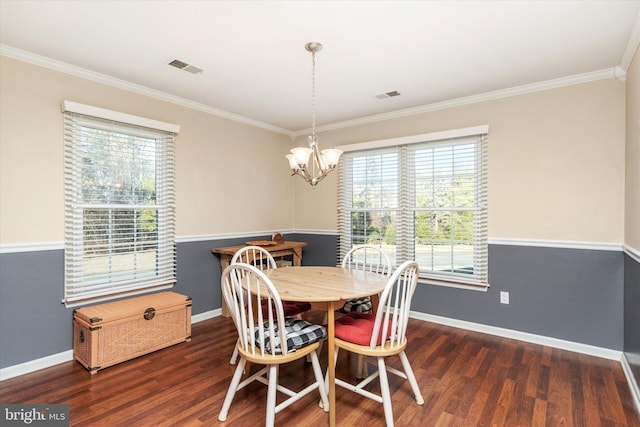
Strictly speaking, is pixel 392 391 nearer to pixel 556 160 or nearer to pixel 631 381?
pixel 631 381

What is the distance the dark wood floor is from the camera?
1.99 m

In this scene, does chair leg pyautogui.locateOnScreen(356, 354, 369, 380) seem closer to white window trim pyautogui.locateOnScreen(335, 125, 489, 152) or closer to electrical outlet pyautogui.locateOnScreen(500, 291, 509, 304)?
electrical outlet pyautogui.locateOnScreen(500, 291, 509, 304)

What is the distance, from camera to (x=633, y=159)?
8.02 ft

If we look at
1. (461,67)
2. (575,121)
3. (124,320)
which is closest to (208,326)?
(124,320)

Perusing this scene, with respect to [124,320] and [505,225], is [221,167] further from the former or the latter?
[505,225]

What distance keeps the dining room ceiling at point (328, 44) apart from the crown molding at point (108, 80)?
1 centimetres

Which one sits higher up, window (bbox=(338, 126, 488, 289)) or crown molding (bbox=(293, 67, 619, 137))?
crown molding (bbox=(293, 67, 619, 137))

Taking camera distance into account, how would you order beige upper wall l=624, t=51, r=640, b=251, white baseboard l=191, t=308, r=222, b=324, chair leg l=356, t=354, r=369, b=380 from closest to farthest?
beige upper wall l=624, t=51, r=640, b=251
chair leg l=356, t=354, r=369, b=380
white baseboard l=191, t=308, r=222, b=324

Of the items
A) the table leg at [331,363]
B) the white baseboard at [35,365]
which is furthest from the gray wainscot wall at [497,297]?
the table leg at [331,363]

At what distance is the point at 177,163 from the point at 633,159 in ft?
13.2

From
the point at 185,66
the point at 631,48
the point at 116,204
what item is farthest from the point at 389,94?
the point at 116,204

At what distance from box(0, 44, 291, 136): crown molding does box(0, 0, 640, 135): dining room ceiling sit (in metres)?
0.01

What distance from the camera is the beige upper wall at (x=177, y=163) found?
8.23ft

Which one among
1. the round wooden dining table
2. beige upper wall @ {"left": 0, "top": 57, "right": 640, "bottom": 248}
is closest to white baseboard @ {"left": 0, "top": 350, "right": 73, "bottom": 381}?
beige upper wall @ {"left": 0, "top": 57, "right": 640, "bottom": 248}
